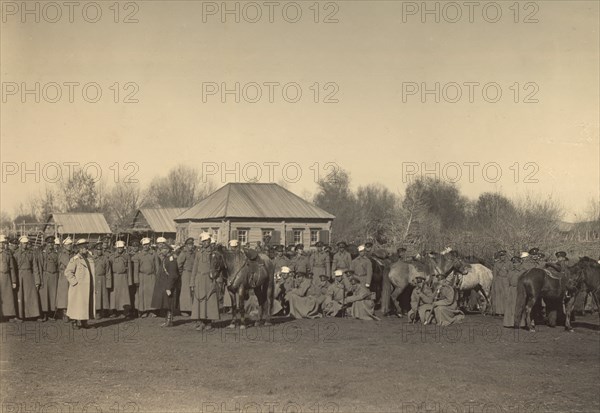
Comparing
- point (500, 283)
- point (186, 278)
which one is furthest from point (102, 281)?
point (500, 283)

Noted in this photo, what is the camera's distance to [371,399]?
A: 8250 mm

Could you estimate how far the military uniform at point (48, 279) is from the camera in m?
16.7

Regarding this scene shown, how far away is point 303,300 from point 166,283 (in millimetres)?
3588

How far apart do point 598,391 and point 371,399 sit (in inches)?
125

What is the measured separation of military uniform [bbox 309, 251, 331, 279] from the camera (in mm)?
19203

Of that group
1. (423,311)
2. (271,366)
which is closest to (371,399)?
(271,366)

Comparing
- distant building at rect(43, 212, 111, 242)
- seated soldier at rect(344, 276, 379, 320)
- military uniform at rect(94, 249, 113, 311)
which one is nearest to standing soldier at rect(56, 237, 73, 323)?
military uniform at rect(94, 249, 113, 311)

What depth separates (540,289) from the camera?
14.7 m

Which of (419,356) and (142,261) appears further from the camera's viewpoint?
(142,261)

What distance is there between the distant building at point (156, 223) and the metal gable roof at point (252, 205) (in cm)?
1216

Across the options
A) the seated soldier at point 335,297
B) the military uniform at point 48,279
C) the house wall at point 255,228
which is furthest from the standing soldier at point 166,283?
the house wall at point 255,228

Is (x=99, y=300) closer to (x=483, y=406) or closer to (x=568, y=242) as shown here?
(x=483, y=406)

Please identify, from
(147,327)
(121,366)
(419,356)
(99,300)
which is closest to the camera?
(121,366)

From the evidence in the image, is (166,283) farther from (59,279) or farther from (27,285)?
(27,285)
